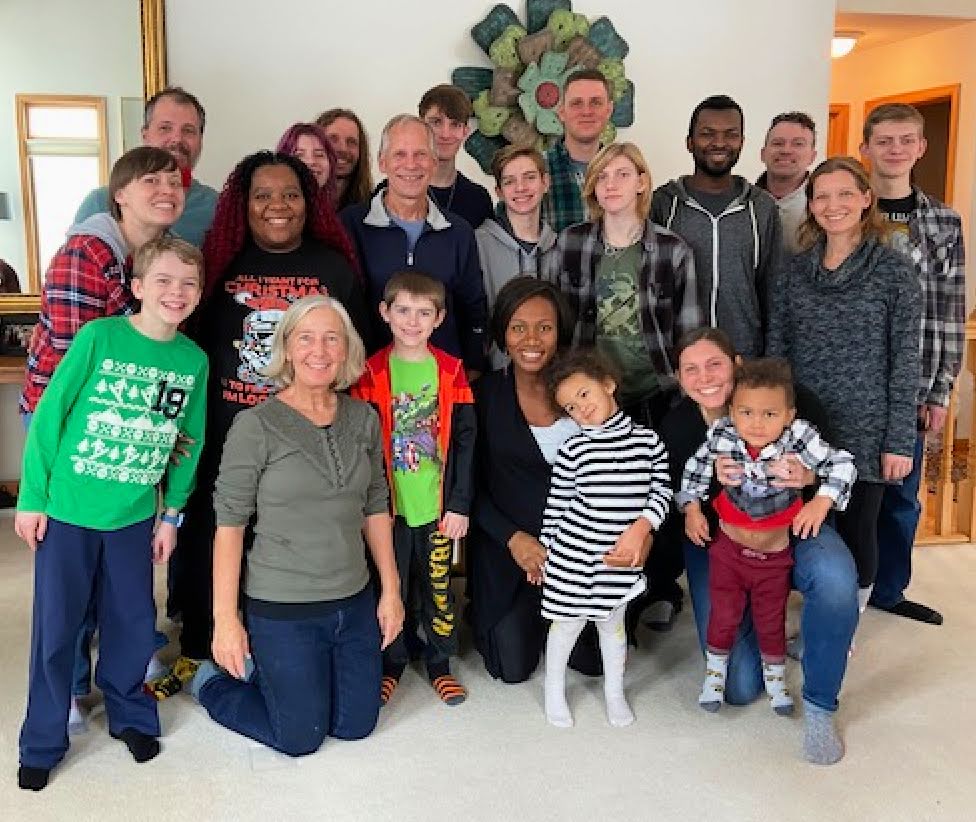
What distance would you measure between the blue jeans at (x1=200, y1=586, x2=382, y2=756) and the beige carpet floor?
5 cm

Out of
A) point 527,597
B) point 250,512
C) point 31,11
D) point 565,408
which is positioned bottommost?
point 527,597

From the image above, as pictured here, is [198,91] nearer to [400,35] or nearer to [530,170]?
[400,35]

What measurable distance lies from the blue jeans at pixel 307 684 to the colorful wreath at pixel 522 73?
8.10 ft

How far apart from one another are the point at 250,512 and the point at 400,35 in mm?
2612

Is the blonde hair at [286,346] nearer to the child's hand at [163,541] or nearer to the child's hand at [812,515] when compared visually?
the child's hand at [163,541]

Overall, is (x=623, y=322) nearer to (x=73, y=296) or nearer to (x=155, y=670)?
(x=73, y=296)

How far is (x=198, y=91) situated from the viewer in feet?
12.8

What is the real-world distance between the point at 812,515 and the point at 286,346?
131 centimetres

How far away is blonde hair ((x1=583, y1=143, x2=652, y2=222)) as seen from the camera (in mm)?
2605

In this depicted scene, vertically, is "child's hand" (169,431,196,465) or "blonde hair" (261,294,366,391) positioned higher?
"blonde hair" (261,294,366,391)

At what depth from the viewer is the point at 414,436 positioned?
2477mm

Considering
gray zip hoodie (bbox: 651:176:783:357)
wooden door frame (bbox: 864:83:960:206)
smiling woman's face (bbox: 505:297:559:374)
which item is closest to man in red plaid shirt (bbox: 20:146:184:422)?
smiling woman's face (bbox: 505:297:559:374)

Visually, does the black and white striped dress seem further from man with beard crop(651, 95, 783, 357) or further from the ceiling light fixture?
the ceiling light fixture

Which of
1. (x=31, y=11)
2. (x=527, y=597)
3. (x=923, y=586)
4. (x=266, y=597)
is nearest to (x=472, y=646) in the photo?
(x=527, y=597)
